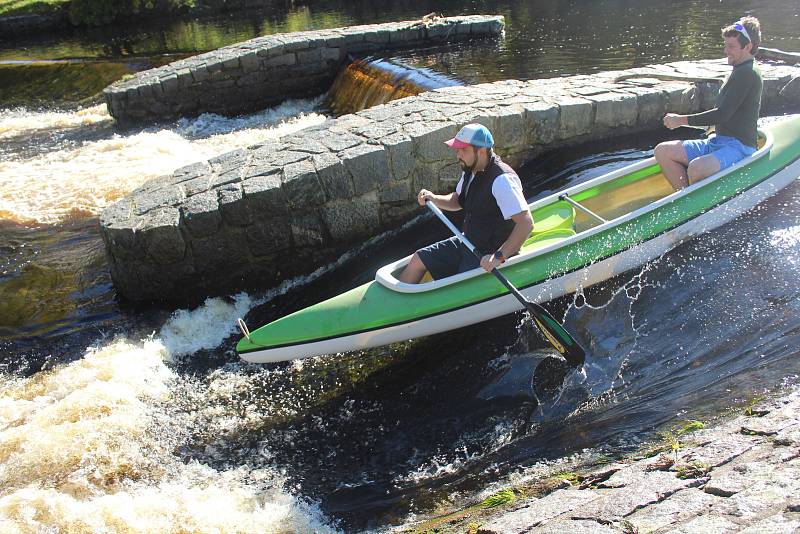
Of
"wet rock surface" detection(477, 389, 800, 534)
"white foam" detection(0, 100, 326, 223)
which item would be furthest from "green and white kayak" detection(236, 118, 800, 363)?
"white foam" detection(0, 100, 326, 223)

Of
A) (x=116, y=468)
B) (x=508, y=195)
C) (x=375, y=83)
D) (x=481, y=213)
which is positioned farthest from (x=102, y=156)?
(x=508, y=195)

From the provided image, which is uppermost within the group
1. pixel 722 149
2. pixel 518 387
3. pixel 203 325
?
pixel 722 149

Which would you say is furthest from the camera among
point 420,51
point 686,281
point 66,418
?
point 420,51

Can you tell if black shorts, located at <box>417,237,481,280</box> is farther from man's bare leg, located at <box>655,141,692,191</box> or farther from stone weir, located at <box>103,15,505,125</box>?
stone weir, located at <box>103,15,505,125</box>

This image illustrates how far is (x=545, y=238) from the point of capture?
17.3 ft

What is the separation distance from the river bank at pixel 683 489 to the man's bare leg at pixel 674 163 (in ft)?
8.67

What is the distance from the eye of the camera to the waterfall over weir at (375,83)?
30.9 ft

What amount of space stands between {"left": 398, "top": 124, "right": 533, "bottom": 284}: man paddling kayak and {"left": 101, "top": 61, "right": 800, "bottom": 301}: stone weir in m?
1.26

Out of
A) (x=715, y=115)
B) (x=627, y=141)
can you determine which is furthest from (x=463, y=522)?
(x=627, y=141)

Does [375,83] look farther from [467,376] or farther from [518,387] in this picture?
[518,387]

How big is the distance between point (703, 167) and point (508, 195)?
2457 mm

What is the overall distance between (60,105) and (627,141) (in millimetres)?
11218

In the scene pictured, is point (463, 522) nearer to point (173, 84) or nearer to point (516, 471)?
point (516, 471)

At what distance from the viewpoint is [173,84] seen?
1089cm
